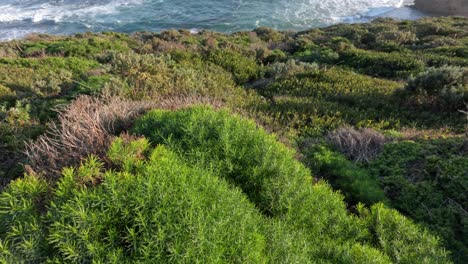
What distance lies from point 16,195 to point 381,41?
19211 millimetres

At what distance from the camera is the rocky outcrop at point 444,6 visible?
35.1 metres

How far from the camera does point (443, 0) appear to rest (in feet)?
121

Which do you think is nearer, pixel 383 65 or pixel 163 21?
pixel 383 65

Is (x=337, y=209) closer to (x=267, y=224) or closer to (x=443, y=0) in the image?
(x=267, y=224)

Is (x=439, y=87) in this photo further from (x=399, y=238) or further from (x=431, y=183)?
(x=399, y=238)

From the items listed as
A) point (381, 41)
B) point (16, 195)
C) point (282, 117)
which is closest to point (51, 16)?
point (381, 41)

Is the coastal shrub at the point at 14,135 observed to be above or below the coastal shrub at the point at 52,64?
above

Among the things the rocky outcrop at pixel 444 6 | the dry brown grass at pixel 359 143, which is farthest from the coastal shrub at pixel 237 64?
the rocky outcrop at pixel 444 6

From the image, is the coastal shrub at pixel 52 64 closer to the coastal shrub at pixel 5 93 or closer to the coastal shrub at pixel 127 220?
the coastal shrub at pixel 5 93

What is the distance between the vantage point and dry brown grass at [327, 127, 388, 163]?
5.45m

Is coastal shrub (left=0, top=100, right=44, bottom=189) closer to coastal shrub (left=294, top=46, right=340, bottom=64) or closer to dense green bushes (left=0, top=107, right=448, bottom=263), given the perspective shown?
dense green bushes (left=0, top=107, right=448, bottom=263)

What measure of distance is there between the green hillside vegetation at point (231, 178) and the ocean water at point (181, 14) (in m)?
26.8

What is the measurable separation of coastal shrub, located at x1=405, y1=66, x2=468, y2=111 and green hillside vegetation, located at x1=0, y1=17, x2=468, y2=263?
0.03m

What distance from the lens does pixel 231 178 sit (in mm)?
3539
